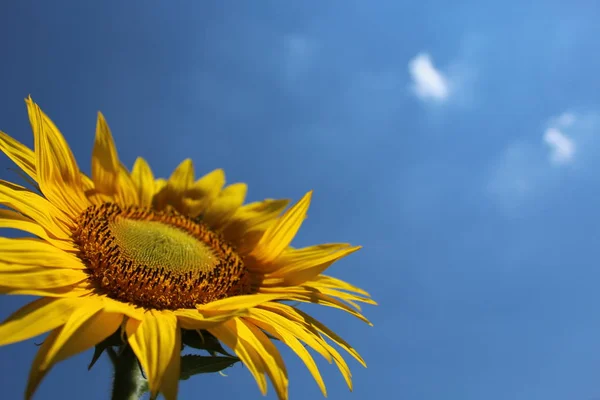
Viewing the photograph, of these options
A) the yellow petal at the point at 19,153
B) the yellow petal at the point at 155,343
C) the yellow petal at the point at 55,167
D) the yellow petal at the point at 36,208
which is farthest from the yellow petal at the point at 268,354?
the yellow petal at the point at 19,153

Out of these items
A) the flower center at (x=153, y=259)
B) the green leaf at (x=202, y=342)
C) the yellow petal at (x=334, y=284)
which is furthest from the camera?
the yellow petal at (x=334, y=284)

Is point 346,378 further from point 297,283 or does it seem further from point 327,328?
point 297,283

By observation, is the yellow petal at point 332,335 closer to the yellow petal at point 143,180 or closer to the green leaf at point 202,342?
the green leaf at point 202,342

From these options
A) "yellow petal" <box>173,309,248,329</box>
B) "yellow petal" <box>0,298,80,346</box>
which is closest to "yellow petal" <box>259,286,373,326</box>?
"yellow petal" <box>173,309,248,329</box>

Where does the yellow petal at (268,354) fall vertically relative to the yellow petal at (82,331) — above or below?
above

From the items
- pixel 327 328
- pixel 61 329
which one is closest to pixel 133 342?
pixel 61 329

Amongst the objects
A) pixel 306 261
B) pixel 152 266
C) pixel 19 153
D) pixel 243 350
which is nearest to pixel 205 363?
pixel 243 350
